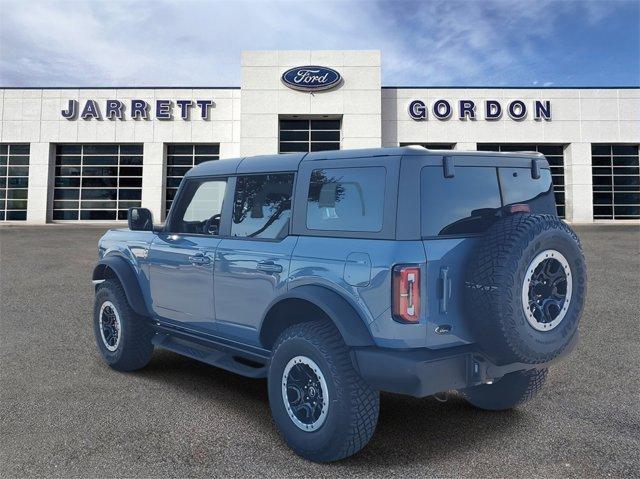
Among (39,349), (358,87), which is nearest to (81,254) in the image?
(39,349)

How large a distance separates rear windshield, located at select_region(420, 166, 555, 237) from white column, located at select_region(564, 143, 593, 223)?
87.1ft

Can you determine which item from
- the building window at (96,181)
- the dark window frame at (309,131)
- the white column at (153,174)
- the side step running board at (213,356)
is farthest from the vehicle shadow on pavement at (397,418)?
the building window at (96,181)

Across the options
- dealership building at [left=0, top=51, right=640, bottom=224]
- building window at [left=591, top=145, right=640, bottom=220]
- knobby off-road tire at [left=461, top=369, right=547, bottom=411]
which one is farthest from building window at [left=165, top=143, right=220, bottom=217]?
knobby off-road tire at [left=461, top=369, right=547, bottom=411]

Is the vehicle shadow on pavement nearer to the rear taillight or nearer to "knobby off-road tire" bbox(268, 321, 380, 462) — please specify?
"knobby off-road tire" bbox(268, 321, 380, 462)

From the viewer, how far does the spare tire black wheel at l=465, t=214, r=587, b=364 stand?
9.51 ft

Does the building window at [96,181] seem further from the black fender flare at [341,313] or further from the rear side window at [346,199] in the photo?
the black fender flare at [341,313]

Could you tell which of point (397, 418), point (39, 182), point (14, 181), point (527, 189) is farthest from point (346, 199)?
point (14, 181)

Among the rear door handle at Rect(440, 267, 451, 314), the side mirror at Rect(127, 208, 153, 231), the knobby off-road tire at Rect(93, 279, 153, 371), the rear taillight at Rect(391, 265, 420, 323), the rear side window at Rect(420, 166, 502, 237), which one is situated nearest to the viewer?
the rear taillight at Rect(391, 265, 420, 323)

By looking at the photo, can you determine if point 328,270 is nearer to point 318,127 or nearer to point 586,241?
point 586,241

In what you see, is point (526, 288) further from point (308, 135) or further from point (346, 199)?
point (308, 135)

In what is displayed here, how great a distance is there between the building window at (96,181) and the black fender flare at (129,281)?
79.5 feet

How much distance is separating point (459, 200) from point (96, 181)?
28509 millimetres

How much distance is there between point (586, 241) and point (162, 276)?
16.9 meters

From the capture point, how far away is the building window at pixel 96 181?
27938 mm
